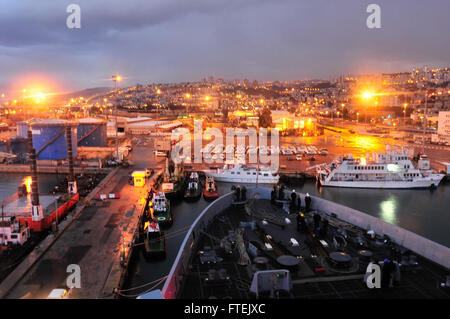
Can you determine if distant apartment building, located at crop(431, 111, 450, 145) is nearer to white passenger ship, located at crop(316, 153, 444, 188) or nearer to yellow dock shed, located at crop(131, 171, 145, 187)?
white passenger ship, located at crop(316, 153, 444, 188)

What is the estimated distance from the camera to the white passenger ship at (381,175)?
45.3 feet

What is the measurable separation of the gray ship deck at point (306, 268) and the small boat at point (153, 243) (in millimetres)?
2146

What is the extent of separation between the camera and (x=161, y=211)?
372 inches

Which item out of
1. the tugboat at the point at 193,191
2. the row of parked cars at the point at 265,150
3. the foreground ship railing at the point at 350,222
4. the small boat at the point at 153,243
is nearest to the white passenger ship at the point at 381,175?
the tugboat at the point at 193,191

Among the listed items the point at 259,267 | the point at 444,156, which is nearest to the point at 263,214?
the point at 259,267

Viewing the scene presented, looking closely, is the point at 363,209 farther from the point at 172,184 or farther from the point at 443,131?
the point at 443,131

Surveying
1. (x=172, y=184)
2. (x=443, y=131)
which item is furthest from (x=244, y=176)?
(x=443, y=131)

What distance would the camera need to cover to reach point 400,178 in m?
14.0

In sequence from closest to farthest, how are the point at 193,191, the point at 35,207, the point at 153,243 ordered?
the point at 153,243 → the point at 35,207 → the point at 193,191

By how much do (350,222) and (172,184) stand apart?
7496 mm
